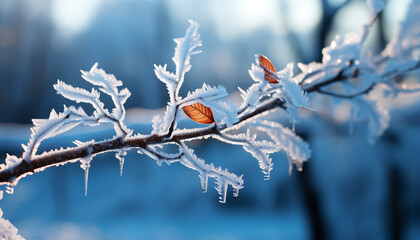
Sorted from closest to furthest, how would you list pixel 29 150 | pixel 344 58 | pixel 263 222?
pixel 29 150 → pixel 344 58 → pixel 263 222

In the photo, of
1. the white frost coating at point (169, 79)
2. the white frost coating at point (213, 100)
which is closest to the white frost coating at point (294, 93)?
the white frost coating at point (213, 100)

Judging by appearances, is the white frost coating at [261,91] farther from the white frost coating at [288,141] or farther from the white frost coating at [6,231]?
the white frost coating at [6,231]

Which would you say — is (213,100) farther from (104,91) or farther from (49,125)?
(49,125)

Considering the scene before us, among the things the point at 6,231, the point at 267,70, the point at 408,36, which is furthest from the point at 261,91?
the point at 6,231

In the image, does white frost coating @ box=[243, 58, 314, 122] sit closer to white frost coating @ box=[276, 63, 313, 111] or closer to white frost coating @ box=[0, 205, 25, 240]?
white frost coating @ box=[276, 63, 313, 111]

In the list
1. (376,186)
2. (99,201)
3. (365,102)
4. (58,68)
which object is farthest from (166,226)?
(58,68)

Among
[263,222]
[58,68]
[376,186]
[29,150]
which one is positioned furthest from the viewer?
[58,68]

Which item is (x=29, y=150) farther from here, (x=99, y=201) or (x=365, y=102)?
(x=99, y=201)
